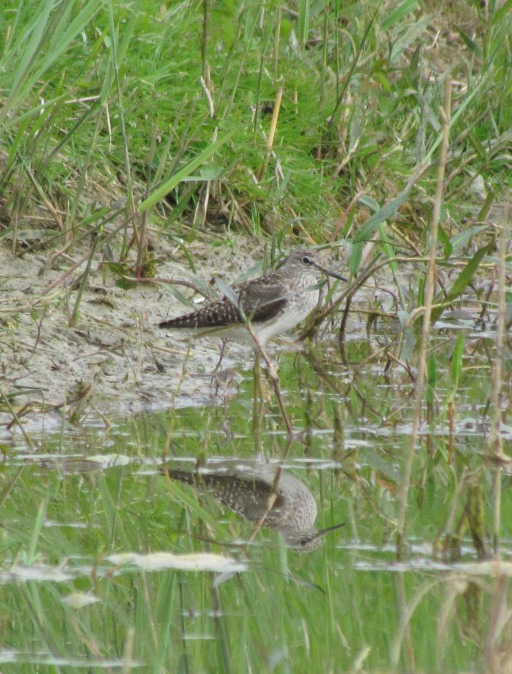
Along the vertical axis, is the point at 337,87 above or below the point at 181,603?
above

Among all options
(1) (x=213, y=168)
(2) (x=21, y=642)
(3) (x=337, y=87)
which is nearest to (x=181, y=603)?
(2) (x=21, y=642)

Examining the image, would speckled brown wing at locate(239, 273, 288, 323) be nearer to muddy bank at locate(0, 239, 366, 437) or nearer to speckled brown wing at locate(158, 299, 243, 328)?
speckled brown wing at locate(158, 299, 243, 328)

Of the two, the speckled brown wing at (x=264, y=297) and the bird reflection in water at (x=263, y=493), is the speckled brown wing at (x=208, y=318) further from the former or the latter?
the bird reflection in water at (x=263, y=493)

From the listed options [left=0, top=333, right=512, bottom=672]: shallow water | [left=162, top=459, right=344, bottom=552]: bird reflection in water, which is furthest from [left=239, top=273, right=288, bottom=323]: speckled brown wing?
[left=162, top=459, right=344, bottom=552]: bird reflection in water

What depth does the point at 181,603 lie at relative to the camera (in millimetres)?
3490

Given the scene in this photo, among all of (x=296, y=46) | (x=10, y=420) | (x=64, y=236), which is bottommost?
(x=10, y=420)

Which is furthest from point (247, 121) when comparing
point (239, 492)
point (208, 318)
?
point (239, 492)

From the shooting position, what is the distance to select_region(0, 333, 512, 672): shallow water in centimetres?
319

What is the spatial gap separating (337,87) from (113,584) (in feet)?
17.5

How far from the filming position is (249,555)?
3904 mm

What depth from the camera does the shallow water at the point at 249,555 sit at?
10.5 feet

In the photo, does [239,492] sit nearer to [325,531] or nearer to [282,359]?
[325,531]

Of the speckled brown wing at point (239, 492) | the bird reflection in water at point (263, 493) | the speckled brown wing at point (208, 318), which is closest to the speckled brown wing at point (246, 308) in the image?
the speckled brown wing at point (208, 318)

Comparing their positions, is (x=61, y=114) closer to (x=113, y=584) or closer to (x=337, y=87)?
(x=337, y=87)
